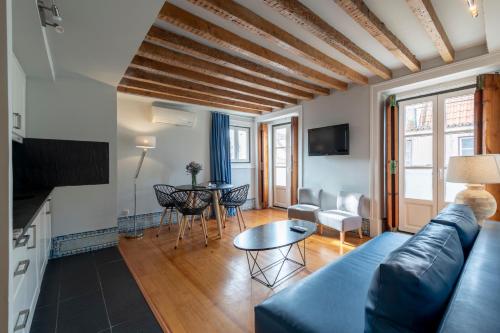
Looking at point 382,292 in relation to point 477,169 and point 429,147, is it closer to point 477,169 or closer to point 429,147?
point 477,169

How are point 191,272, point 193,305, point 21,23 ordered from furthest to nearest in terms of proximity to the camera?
point 191,272 → point 193,305 → point 21,23

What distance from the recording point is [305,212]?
3736mm

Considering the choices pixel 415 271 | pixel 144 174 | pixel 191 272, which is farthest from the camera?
pixel 144 174

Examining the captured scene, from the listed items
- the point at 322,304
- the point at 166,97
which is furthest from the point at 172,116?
the point at 322,304

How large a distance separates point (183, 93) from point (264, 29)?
7.47 feet

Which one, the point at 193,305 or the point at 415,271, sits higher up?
the point at 415,271

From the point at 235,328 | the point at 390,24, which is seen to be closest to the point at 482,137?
the point at 390,24

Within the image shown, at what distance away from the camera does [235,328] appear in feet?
5.47

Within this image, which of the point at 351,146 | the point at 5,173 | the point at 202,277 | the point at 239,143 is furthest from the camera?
the point at 239,143

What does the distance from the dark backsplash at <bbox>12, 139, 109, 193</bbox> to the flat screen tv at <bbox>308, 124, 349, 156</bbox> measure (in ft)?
10.8

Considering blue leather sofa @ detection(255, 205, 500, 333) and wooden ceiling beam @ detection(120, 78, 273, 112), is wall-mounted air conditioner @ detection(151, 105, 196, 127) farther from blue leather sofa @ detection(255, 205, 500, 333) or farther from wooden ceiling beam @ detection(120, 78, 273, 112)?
blue leather sofa @ detection(255, 205, 500, 333)

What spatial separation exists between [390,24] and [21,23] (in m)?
3.06

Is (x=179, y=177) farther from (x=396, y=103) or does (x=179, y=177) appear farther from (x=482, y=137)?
(x=482, y=137)

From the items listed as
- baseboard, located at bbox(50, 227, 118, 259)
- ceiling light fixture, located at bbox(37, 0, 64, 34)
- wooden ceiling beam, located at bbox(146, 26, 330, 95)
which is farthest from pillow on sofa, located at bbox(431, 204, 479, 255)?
baseboard, located at bbox(50, 227, 118, 259)
